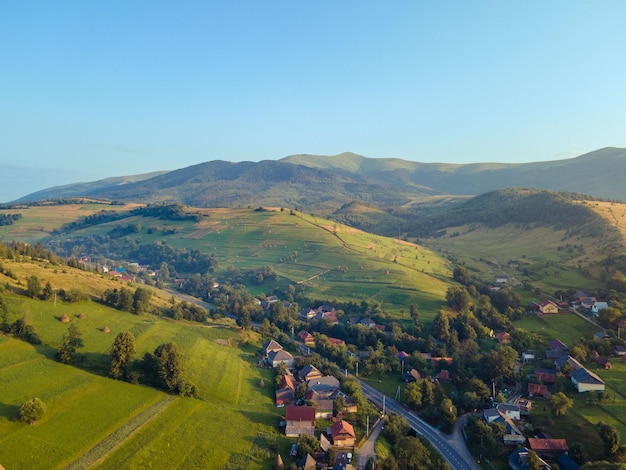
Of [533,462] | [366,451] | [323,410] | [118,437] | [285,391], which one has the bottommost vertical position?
[366,451]

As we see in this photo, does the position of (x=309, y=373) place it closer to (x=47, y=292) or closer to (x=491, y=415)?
(x=491, y=415)

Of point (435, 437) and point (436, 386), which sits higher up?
point (436, 386)

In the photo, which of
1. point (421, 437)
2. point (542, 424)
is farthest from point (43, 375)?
point (542, 424)

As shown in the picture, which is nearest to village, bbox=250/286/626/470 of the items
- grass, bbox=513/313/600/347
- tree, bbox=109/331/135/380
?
grass, bbox=513/313/600/347

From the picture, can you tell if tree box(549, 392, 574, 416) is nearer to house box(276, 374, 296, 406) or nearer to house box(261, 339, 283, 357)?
house box(276, 374, 296, 406)

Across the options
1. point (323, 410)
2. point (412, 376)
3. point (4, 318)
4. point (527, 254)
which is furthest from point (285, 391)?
point (527, 254)

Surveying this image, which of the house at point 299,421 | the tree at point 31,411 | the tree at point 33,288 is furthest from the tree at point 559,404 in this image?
the tree at point 33,288
